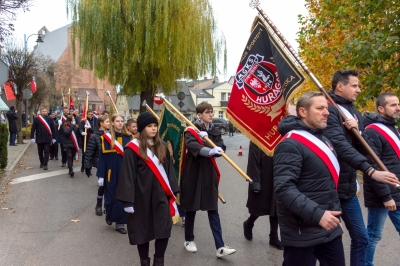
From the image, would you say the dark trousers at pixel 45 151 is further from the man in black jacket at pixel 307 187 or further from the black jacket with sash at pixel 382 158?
the man in black jacket at pixel 307 187

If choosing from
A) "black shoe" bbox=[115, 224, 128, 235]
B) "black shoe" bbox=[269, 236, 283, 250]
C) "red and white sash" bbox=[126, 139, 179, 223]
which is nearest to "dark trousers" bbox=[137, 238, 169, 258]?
"red and white sash" bbox=[126, 139, 179, 223]

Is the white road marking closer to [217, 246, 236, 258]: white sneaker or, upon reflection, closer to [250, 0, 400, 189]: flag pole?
[217, 246, 236, 258]: white sneaker

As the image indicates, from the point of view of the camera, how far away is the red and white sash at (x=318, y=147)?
3.32 meters

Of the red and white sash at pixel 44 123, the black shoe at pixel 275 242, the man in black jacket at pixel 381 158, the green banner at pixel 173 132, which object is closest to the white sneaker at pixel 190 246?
the black shoe at pixel 275 242

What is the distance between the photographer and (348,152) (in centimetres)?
389

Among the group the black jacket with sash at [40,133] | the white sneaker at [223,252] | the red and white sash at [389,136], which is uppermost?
the red and white sash at [389,136]

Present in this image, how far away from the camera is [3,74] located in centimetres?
975

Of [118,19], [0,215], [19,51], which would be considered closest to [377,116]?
[0,215]

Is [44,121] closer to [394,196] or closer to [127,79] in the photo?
[127,79]

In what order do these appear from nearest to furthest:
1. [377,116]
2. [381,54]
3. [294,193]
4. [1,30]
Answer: [294,193] → [377,116] → [381,54] → [1,30]

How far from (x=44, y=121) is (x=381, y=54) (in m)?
9.89

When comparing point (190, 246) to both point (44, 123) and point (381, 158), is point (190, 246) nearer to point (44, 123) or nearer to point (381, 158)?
point (381, 158)

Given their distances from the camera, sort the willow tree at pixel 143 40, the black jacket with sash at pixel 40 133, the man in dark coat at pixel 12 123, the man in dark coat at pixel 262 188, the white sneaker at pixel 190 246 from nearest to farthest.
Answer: the white sneaker at pixel 190 246 → the man in dark coat at pixel 262 188 → the black jacket with sash at pixel 40 133 → the willow tree at pixel 143 40 → the man in dark coat at pixel 12 123

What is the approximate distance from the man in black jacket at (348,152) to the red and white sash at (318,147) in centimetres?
57
